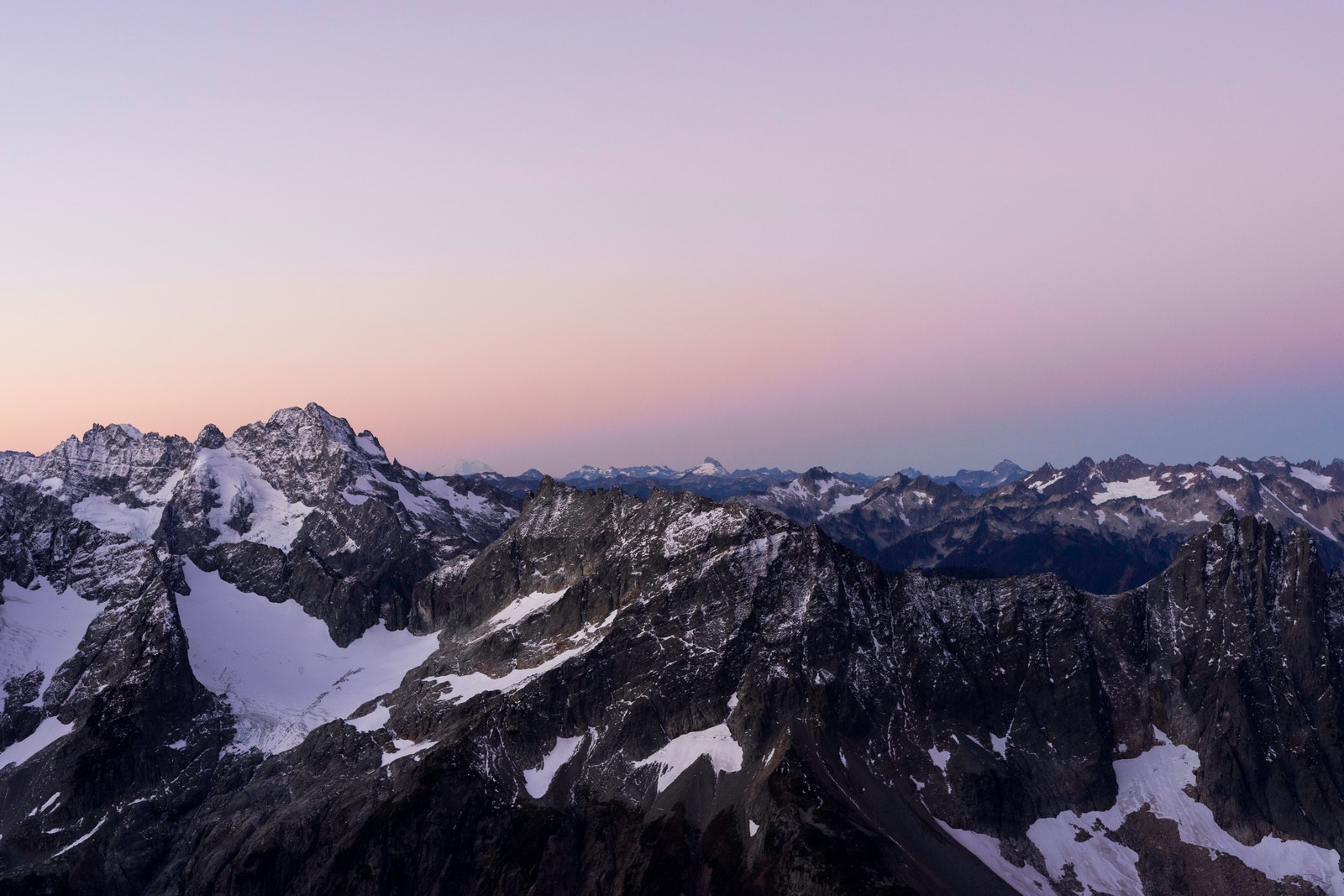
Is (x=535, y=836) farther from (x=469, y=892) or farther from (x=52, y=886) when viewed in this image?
(x=52, y=886)

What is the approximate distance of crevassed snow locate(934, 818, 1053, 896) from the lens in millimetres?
188375

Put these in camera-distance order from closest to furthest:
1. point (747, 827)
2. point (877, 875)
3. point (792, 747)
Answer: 1. point (877, 875)
2. point (747, 827)
3. point (792, 747)

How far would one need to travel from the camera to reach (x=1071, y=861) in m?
198

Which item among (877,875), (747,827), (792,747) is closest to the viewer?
(877,875)

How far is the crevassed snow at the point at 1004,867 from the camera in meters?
188

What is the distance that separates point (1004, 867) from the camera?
193 meters

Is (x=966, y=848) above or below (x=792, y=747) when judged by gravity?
below

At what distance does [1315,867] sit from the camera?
636 ft

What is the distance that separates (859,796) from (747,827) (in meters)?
25.0

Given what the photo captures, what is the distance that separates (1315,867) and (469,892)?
167 meters

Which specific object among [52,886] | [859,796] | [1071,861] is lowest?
[52,886]

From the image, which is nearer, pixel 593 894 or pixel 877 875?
pixel 877 875

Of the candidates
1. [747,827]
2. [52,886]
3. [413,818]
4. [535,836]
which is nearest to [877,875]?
[747,827]

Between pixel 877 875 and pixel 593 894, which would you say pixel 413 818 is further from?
pixel 877 875
